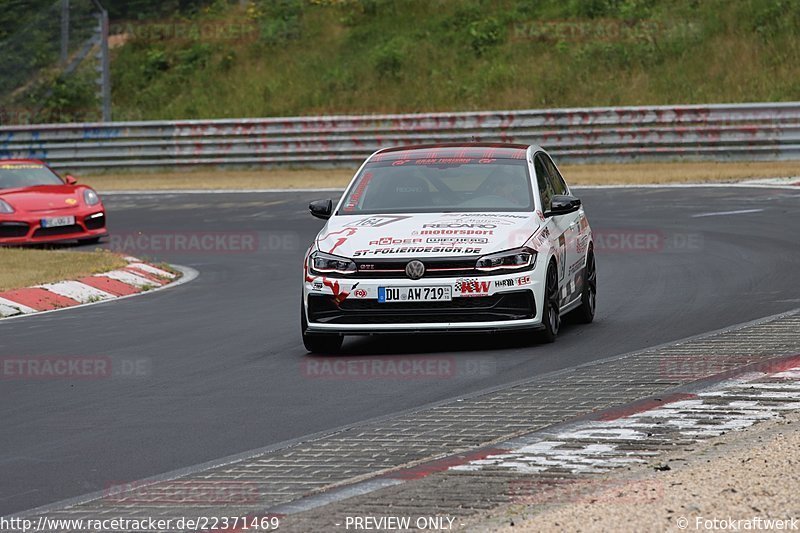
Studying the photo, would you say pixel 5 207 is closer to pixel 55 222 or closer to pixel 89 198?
pixel 55 222

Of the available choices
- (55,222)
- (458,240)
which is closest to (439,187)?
(458,240)

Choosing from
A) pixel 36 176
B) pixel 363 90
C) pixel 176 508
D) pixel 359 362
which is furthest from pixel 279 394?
pixel 363 90

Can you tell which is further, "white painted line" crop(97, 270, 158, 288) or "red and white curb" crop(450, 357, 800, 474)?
"white painted line" crop(97, 270, 158, 288)

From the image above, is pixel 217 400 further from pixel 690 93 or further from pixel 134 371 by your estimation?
pixel 690 93

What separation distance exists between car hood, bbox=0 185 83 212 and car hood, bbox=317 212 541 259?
10.8 metres

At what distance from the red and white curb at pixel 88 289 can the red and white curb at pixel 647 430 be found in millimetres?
8106

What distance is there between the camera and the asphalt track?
7.76 m

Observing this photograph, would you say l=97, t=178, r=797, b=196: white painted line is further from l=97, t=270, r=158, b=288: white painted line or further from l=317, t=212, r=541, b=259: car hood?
l=317, t=212, r=541, b=259: car hood

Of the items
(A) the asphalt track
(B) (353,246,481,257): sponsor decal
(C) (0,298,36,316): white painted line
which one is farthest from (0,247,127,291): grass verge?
(B) (353,246,481,257): sponsor decal

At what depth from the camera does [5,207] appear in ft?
69.0

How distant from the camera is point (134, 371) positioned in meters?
10.4

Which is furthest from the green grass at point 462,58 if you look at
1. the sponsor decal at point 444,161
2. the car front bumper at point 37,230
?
the sponsor decal at point 444,161

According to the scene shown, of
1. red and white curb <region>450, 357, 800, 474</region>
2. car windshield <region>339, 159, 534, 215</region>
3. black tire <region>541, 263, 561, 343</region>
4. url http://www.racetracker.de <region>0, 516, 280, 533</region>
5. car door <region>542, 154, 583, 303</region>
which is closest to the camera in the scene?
url http://www.racetracker.de <region>0, 516, 280, 533</region>

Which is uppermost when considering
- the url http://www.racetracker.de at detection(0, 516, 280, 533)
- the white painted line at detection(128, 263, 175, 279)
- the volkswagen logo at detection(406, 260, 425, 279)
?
the volkswagen logo at detection(406, 260, 425, 279)
